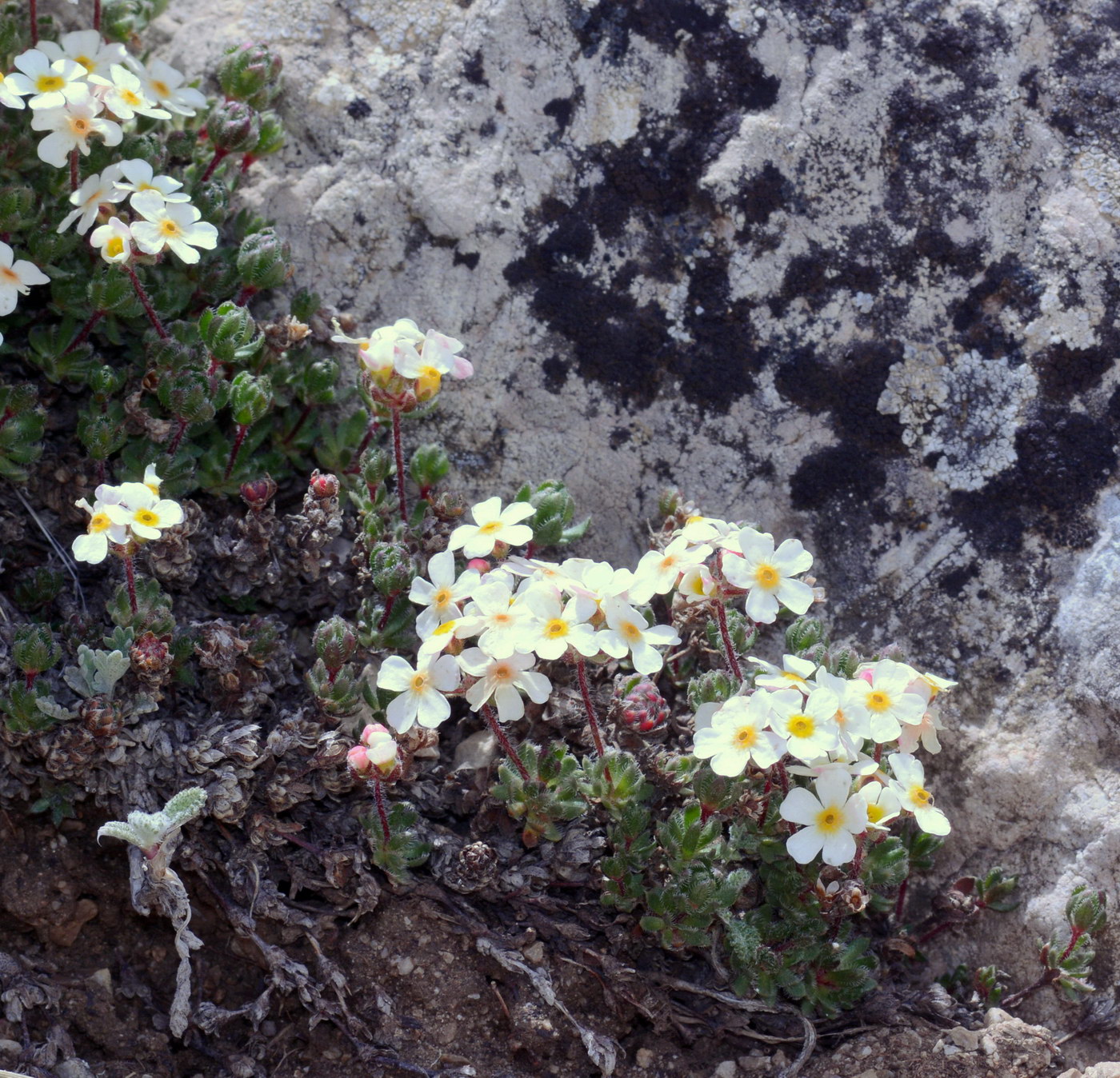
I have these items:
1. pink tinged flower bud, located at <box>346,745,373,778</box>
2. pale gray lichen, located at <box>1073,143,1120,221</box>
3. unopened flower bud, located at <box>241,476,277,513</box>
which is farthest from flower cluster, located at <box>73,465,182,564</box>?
pale gray lichen, located at <box>1073,143,1120,221</box>

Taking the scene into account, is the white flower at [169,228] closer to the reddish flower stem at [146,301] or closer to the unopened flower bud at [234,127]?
the reddish flower stem at [146,301]

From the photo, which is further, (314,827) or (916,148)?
(916,148)

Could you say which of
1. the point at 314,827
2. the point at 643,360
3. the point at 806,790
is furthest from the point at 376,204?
the point at 806,790

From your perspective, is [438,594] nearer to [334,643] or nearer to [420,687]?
[420,687]

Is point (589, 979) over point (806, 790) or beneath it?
beneath

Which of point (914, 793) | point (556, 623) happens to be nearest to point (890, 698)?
point (914, 793)

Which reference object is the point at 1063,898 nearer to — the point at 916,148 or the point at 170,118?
the point at 916,148

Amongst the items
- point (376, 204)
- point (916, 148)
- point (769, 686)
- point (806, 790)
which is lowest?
point (806, 790)
